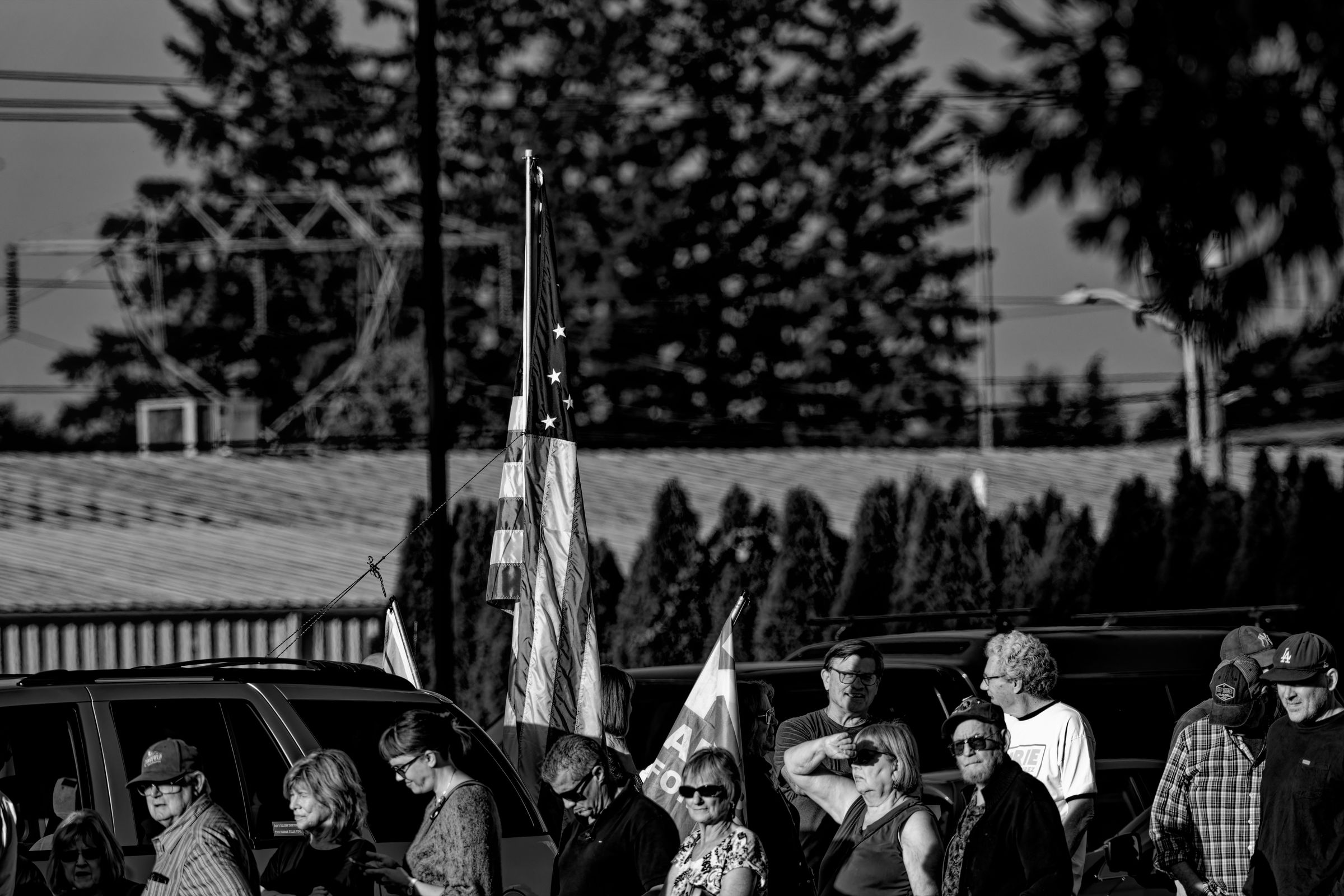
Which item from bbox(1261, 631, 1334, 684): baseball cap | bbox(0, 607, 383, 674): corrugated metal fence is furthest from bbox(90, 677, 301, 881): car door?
bbox(0, 607, 383, 674): corrugated metal fence

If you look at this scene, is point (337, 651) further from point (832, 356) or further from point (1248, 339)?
point (832, 356)

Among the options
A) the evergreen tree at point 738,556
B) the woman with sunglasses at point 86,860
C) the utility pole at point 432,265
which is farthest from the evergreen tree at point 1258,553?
the woman with sunglasses at point 86,860

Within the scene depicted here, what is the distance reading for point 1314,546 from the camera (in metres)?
19.3

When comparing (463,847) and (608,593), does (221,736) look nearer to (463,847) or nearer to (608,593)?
(463,847)

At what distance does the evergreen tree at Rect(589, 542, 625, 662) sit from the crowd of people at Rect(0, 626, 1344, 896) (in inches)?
509

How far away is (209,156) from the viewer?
48750mm

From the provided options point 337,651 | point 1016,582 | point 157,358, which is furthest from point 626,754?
point 157,358

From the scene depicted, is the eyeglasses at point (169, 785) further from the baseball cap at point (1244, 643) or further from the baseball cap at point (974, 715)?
the baseball cap at point (1244, 643)

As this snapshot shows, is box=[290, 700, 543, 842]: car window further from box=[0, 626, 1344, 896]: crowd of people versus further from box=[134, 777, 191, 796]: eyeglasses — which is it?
box=[134, 777, 191, 796]: eyeglasses

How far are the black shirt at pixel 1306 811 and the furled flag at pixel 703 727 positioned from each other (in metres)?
1.86

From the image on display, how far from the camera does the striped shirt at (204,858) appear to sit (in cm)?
577

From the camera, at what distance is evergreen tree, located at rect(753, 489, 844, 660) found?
1964 cm

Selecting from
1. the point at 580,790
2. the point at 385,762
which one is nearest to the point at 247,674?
the point at 385,762

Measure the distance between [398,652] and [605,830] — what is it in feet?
11.7
